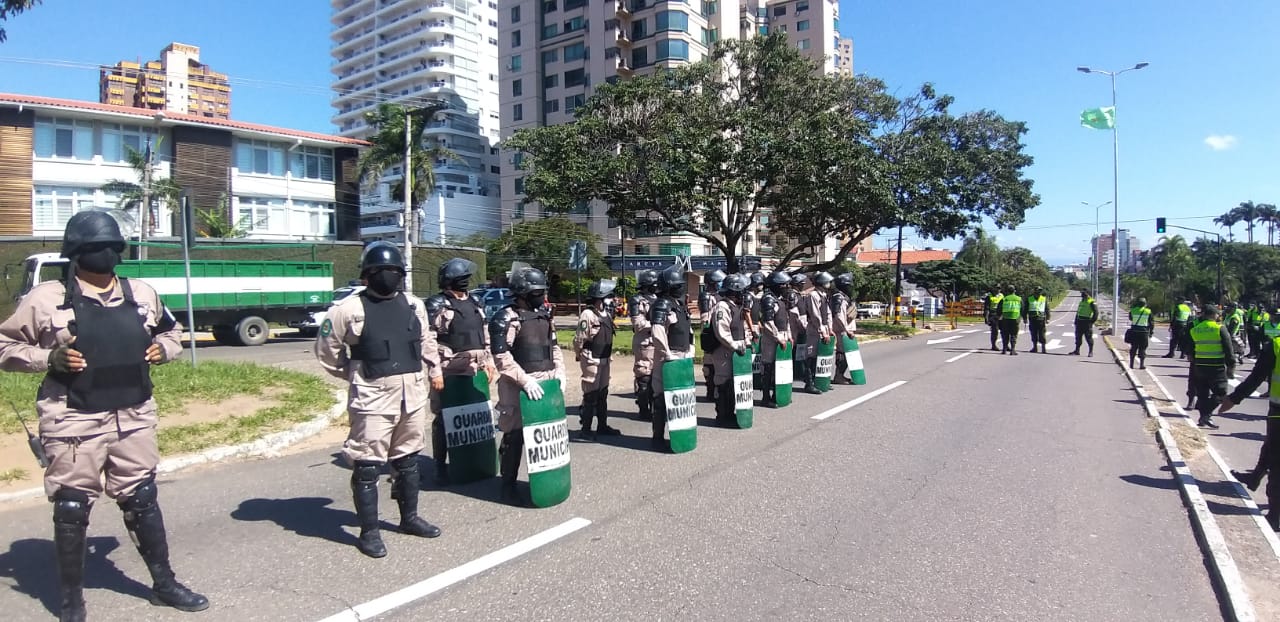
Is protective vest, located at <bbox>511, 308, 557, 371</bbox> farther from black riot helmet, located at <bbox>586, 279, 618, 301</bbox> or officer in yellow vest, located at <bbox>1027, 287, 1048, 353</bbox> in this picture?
A: officer in yellow vest, located at <bbox>1027, 287, 1048, 353</bbox>

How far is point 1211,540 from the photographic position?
15.7ft

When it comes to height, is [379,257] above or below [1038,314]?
above

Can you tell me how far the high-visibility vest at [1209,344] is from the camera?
9164mm

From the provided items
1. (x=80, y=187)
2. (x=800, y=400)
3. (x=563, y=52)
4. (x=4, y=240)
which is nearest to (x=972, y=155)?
(x=800, y=400)

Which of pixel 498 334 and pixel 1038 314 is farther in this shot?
pixel 1038 314

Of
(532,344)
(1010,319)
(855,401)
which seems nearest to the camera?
(532,344)

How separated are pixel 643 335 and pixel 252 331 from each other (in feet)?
51.2

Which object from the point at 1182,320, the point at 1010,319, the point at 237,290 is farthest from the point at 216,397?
the point at 1182,320

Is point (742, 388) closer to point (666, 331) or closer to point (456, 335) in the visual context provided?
point (666, 331)

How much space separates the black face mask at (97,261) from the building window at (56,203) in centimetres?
3558

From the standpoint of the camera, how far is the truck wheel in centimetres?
1953

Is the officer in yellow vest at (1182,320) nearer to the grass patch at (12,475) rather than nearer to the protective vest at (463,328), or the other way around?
the protective vest at (463,328)

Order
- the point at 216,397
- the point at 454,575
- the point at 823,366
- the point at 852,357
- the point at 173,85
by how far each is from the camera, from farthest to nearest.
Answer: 1. the point at 173,85
2. the point at 852,357
3. the point at 823,366
4. the point at 216,397
5. the point at 454,575

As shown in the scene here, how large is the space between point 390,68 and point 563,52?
125 feet
